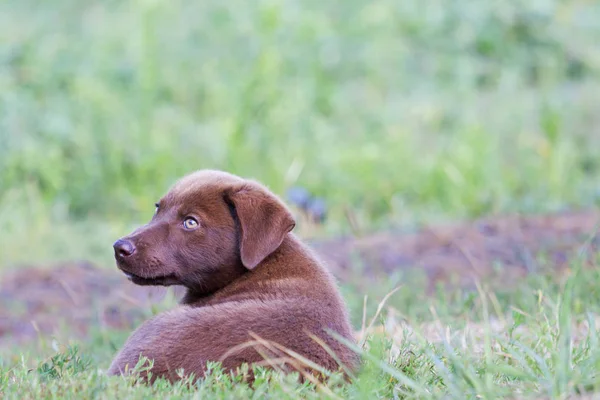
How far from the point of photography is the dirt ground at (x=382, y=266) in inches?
244

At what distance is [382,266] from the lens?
6863 millimetres

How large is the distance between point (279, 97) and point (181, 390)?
624 centimetres

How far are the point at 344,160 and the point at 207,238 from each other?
5519mm

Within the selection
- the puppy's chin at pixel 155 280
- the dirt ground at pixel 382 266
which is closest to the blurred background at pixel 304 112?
the dirt ground at pixel 382 266

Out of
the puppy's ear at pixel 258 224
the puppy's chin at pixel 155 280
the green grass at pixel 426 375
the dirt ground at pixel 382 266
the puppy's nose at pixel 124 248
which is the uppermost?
the puppy's nose at pixel 124 248

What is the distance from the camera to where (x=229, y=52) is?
11.7 m

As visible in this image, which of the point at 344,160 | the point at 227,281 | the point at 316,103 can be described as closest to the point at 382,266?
the point at 227,281

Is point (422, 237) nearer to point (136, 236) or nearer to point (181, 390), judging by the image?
point (136, 236)

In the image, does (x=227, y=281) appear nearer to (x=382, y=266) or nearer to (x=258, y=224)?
(x=258, y=224)

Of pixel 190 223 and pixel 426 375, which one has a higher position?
pixel 190 223

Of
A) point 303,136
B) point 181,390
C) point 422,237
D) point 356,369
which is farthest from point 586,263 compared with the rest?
point 303,136

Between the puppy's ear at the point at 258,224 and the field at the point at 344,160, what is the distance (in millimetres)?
660

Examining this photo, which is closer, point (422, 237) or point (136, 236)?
point (136, 236)

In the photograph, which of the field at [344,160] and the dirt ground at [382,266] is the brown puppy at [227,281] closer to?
the field at [344,160]
